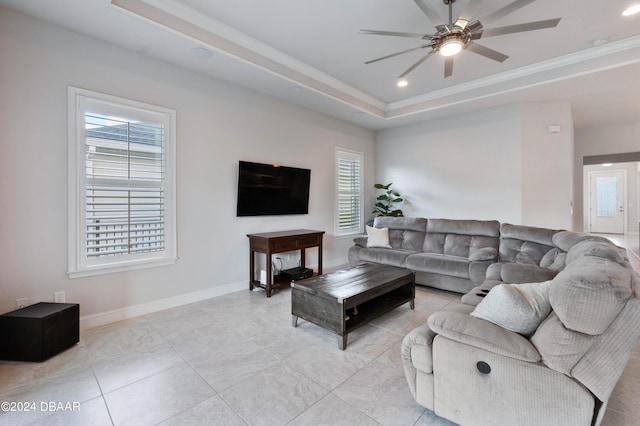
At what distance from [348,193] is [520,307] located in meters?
4.48

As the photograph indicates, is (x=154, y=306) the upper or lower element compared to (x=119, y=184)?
lower

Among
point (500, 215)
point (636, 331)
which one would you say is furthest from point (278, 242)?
point (500, 215)

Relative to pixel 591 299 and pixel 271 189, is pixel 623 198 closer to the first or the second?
pixel 271 189

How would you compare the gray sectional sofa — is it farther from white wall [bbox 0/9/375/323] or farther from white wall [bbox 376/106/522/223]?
white wall [bbox 376/106/522/223]

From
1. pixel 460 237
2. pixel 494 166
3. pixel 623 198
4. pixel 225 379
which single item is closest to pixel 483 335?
pixel 225 379

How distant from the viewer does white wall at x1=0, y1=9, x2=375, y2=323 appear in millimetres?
2422

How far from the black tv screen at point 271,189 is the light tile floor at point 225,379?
1.70 metres

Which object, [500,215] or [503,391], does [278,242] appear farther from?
[500,215]

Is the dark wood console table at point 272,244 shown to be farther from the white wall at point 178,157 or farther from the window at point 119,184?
the window at point 119,184

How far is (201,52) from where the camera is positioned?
300 cm

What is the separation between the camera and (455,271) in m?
3.68

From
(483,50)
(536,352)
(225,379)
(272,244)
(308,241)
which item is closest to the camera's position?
(536,352)

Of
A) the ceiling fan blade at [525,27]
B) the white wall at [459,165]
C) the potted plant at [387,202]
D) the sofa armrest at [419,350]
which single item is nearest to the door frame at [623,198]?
the white wall at [459,165]

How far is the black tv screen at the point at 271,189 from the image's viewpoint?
12.9 ft
